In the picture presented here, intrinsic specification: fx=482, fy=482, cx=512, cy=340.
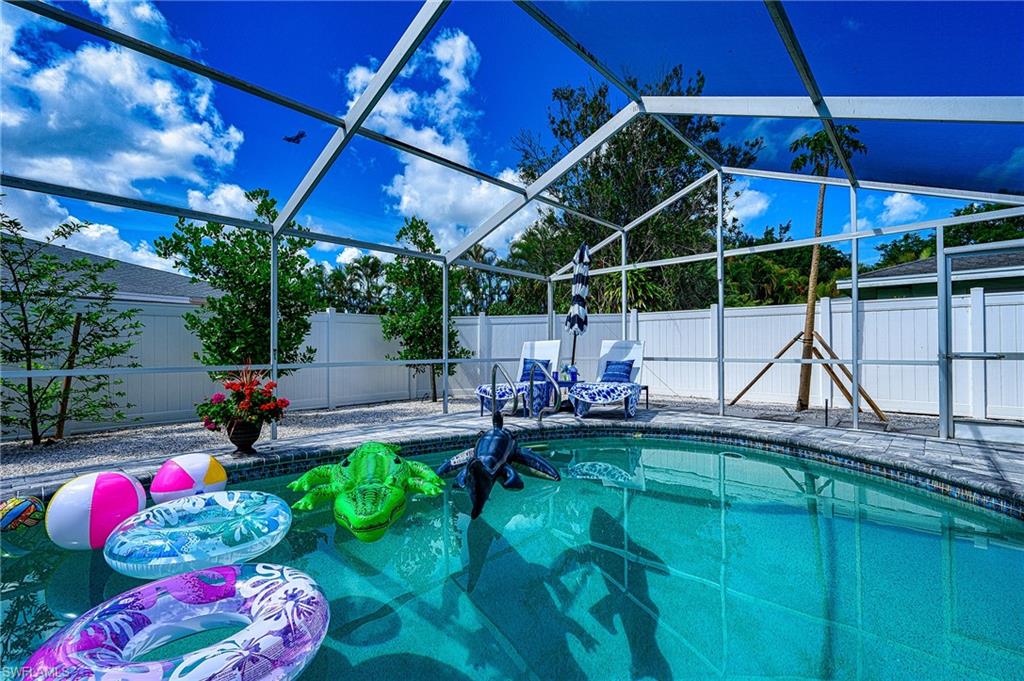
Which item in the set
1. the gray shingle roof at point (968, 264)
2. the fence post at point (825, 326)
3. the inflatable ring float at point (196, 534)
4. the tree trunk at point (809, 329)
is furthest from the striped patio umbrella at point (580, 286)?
the inflatable ring float at point (196, 534)

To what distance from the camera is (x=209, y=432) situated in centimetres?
672

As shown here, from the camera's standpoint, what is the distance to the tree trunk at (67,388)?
6.11 m

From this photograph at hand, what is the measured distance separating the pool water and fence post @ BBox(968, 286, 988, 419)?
12.2 ft

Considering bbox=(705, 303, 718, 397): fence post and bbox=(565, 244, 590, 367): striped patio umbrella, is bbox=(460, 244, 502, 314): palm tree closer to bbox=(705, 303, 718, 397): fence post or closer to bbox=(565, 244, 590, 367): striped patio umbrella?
bbox=(705, 303, 718, 397): fence post

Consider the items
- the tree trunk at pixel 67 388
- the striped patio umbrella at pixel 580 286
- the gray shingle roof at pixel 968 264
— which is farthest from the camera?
the striped patio umbrella at pixel 580 286

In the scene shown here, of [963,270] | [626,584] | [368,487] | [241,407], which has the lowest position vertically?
[626,584]

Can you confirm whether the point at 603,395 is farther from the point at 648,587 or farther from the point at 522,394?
the point at 648,587

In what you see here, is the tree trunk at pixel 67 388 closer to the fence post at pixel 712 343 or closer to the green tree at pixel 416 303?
the green tree at pixel 416 303

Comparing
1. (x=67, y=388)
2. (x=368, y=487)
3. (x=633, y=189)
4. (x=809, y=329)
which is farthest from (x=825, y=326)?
(x=67, y=388)

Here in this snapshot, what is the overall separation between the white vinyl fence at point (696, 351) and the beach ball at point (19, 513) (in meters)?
4.05

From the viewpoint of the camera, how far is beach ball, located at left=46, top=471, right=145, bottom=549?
3.13m

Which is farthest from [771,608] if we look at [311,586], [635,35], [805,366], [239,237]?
[239,237]

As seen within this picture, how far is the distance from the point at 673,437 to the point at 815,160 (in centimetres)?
427

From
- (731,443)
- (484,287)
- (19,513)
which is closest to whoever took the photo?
(19,513)
